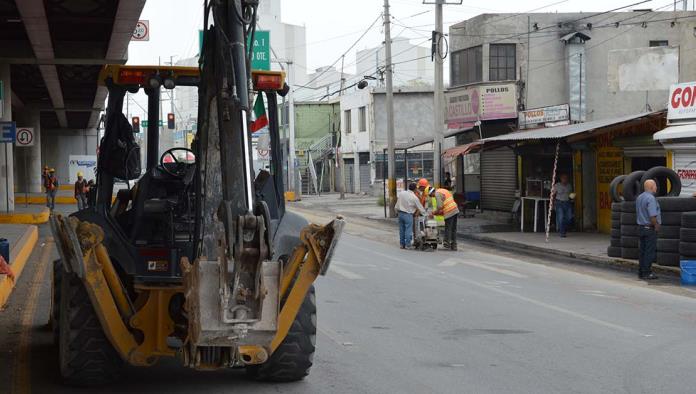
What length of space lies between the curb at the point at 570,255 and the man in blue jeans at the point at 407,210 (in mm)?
3042

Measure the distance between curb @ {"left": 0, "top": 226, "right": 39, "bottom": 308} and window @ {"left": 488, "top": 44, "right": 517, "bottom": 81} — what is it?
19883 mm

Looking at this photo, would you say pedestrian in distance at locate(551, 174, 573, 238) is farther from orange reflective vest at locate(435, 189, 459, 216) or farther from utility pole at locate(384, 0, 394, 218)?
utility pole at locate(384, 0, 394, 218)

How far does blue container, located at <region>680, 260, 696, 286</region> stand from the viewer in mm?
17109

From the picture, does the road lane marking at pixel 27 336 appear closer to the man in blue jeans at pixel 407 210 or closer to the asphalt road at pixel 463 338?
the asphalt road at pixel 463 338

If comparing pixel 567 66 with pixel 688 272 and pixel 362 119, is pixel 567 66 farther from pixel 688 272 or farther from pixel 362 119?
pixel 362 119

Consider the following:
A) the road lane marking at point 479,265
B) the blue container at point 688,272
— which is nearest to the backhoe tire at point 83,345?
the road lane marking at point 479,265

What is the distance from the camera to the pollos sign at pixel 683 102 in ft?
68.9

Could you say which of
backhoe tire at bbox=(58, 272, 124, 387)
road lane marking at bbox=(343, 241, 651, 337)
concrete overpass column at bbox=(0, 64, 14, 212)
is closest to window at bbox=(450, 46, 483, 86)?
concrete overpass column at bbox=(0, 64, 14, 212)

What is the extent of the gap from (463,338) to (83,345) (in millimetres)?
4716

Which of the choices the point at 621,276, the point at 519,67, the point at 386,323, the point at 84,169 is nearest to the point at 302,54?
the point at 84,169

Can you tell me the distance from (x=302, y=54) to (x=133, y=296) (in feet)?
319

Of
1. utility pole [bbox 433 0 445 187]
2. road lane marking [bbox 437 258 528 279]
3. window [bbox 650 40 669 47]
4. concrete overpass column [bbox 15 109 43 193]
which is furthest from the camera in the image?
concrete overpass column [bbox 15 109 43 193]

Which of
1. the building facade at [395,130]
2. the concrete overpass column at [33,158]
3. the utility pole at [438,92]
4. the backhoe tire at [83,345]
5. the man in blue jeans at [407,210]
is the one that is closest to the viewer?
the backhoe tire at [83,345]

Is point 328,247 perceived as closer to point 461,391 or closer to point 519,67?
point 461,391
